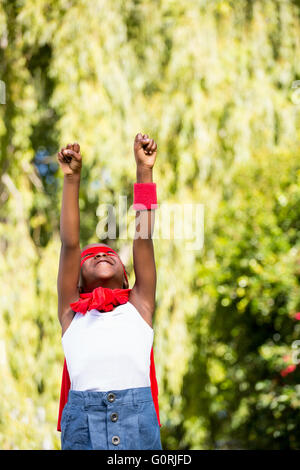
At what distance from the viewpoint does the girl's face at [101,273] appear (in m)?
1.87

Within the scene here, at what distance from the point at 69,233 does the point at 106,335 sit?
33cm

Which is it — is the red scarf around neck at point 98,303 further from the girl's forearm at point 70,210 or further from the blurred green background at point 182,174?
the blurred green background at point 182,174

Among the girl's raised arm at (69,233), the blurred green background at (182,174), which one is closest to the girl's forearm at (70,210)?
the girl's raised arm at (69,233)

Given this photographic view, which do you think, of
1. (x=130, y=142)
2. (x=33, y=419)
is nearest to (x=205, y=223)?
(x=130, y=142)

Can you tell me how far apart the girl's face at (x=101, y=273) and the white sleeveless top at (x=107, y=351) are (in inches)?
4.0

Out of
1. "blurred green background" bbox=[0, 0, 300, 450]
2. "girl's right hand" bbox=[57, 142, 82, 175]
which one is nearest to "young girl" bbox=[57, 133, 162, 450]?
"girl's right hand" bbox=[57, 142, 82, 175]

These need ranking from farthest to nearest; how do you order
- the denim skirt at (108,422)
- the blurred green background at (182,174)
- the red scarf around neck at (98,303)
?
1. the blurred green background at (182,174)
2. the red scarf around neck at (98,303)
3. the denim skirt at (108,422)

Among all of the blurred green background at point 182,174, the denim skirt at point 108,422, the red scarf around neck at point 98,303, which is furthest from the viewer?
the blurred green background at point 182,174

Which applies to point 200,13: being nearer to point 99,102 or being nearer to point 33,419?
point 99,102

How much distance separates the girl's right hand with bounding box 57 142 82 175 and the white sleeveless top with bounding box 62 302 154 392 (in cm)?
43

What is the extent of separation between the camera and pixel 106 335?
1749mm

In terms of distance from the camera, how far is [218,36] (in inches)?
187

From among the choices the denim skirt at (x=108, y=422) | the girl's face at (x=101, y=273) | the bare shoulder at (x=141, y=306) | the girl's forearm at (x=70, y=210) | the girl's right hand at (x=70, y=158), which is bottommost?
the denim skirt at (x=108, y=422)

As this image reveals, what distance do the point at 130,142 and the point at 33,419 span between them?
2012mm
